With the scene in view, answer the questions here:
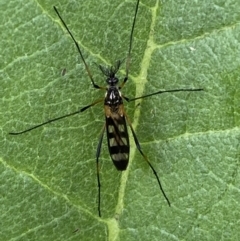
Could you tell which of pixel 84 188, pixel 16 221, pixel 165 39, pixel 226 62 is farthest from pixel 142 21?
pixel 16 221

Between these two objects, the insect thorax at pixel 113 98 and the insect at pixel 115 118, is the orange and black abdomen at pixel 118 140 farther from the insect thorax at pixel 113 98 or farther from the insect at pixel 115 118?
the insect thorax at pixel 113 98

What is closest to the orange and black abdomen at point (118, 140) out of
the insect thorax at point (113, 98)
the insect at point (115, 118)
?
the insect at point (115, 118)

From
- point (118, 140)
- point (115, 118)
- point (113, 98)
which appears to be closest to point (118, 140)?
point (118, 140)

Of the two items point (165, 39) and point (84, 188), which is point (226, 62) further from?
point (84, 188)

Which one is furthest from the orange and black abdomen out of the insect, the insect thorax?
the insect thorax

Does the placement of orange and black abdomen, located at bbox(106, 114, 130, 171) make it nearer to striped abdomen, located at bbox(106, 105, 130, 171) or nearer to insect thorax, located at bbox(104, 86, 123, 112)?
striped abdomen, located at bbox(106, 105, 130, 171)

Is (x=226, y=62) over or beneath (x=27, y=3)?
beneath

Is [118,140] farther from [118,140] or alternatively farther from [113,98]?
[113,98]
